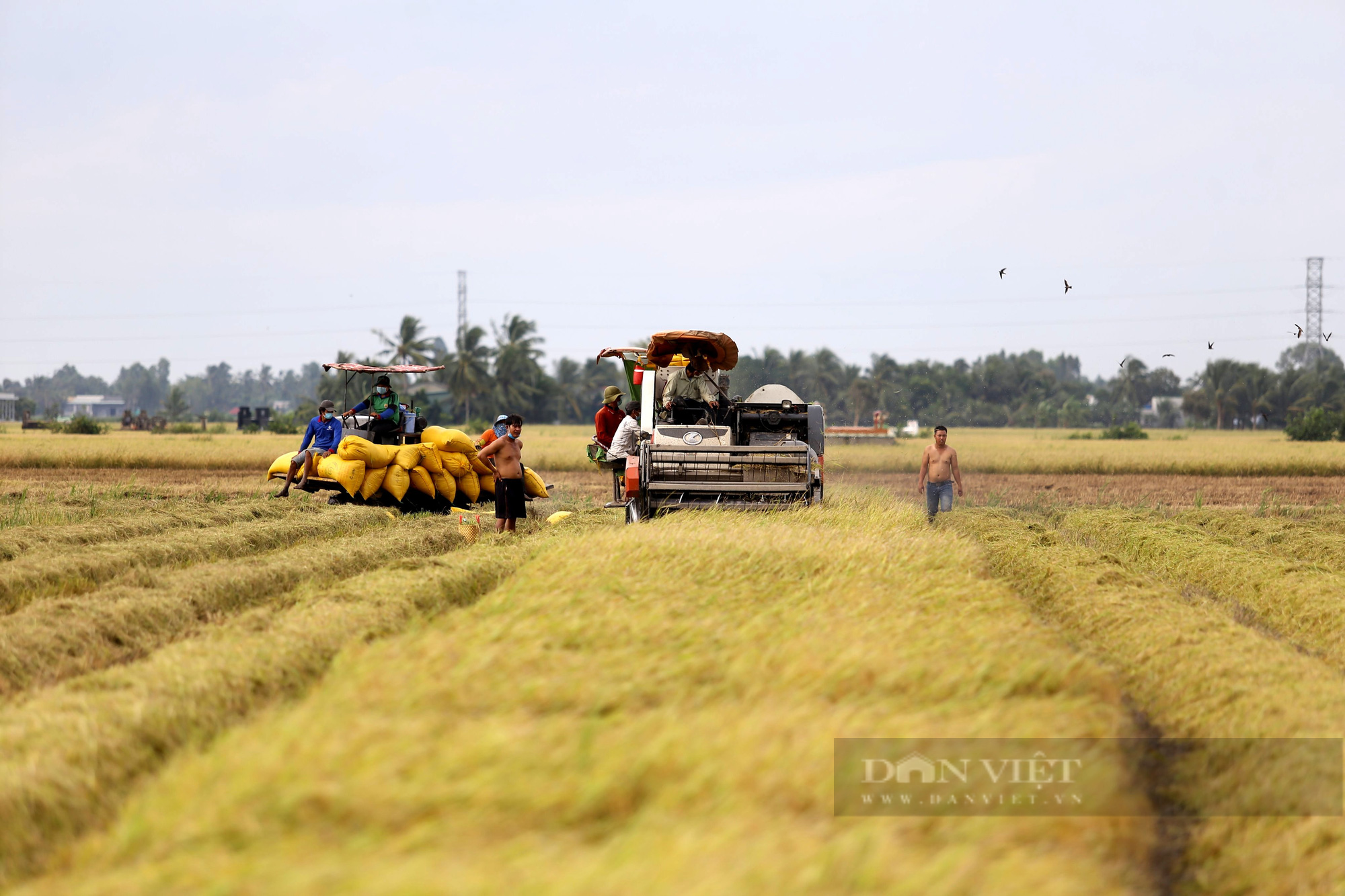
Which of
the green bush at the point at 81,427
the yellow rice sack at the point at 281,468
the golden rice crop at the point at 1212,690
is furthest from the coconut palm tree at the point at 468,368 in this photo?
the golden rice crop at the point at 1212,690

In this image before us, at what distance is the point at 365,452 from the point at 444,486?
45.8 inches

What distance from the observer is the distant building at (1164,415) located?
88312 mm

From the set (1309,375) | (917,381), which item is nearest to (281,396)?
(917,381)

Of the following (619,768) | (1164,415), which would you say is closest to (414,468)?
(619,768)

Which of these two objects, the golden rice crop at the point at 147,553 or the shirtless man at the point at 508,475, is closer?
the golden rice crop at the point at 147,553

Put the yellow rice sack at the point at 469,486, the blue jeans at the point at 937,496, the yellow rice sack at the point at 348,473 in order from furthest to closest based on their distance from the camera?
1. the yellow rice sack at the point at 469,486
2. the yellow rice sack at the point at 348,473
3. the blue jeans at the point at 937,496

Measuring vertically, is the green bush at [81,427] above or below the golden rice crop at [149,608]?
above

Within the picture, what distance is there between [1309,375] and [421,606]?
7888 cm

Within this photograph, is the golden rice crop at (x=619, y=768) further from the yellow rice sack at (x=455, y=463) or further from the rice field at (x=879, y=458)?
the rice field at (x=879, y=458)

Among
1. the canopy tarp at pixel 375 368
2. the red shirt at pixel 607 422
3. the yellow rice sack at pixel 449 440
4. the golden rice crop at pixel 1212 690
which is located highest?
the canopy tarp at pixel 375 368

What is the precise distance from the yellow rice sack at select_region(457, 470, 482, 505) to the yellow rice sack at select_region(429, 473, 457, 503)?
22cm

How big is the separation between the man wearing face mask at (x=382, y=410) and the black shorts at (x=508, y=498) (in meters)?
3.66

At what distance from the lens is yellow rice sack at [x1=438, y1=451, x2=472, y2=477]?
1411cm

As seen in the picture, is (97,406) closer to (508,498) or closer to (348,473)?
(348,473)
